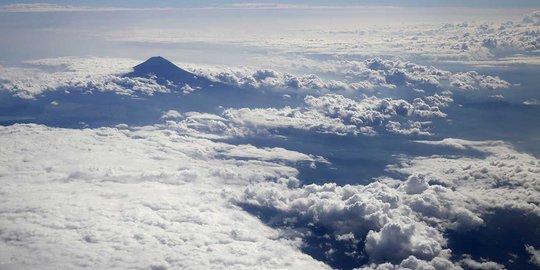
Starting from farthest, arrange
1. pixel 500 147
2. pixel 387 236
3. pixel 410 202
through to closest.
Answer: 1. pixel 500 147
2. pixel 410 202
3. pixel 387 236

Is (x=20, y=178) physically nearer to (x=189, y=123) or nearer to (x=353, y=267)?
(x=353, y=267)

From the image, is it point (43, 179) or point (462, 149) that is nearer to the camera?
point (43, 179)

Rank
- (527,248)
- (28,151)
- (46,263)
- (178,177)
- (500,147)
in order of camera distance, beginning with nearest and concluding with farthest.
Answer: (46,263) < (527,248) < (178,177) < (28,151) < (500,147)

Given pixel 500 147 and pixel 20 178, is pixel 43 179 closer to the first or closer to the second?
pixel 20 178

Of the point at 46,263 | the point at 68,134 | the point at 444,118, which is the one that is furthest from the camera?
the point at 444,118

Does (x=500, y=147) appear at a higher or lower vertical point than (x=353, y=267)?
higher

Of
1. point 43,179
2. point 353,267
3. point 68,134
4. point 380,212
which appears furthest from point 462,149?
point 68,134

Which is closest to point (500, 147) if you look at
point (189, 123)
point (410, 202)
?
point (410, 202)

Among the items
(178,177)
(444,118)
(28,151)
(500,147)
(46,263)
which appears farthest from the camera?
(444,118)

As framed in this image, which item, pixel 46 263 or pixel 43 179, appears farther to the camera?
pixel 43 179
